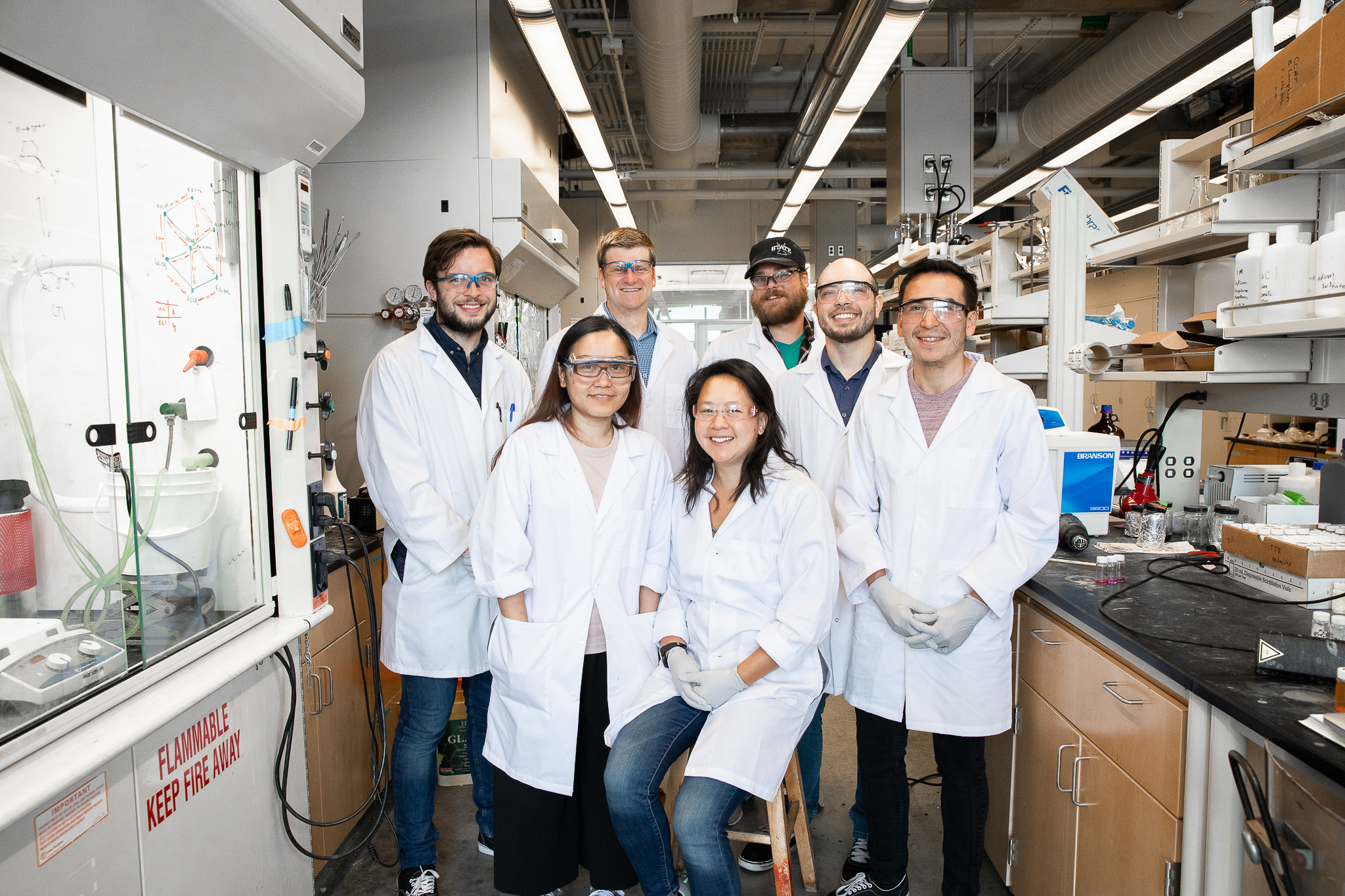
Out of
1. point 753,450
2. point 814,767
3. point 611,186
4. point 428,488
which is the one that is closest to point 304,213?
point 428,488

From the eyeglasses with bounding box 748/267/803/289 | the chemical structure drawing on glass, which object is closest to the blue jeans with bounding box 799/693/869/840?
the eyeglasses with bounding box 748/267/803/289

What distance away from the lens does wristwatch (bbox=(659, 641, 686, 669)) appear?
187 cm

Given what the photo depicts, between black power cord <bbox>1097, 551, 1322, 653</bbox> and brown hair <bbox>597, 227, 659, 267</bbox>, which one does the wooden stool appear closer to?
black power cord <bbox>1097, 551, 1322, 653</bbox>

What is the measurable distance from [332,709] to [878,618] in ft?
5.00

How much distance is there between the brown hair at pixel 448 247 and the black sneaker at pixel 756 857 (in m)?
1.80

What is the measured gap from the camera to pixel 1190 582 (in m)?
1.96

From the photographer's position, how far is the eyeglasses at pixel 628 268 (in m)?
2.44

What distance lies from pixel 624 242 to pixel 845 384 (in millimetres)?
781

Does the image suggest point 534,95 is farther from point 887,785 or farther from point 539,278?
point 887,785

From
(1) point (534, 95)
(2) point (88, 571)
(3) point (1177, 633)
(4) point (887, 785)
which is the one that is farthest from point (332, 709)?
(1) point (534, 95)

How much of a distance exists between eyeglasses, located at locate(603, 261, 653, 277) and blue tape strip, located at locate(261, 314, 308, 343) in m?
0.90

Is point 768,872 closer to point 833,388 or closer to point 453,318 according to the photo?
point 833,388

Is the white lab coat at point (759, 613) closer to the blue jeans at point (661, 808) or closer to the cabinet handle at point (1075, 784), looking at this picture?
the blue jeans at point (661, 808)

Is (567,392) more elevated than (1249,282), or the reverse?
(1249,282)
